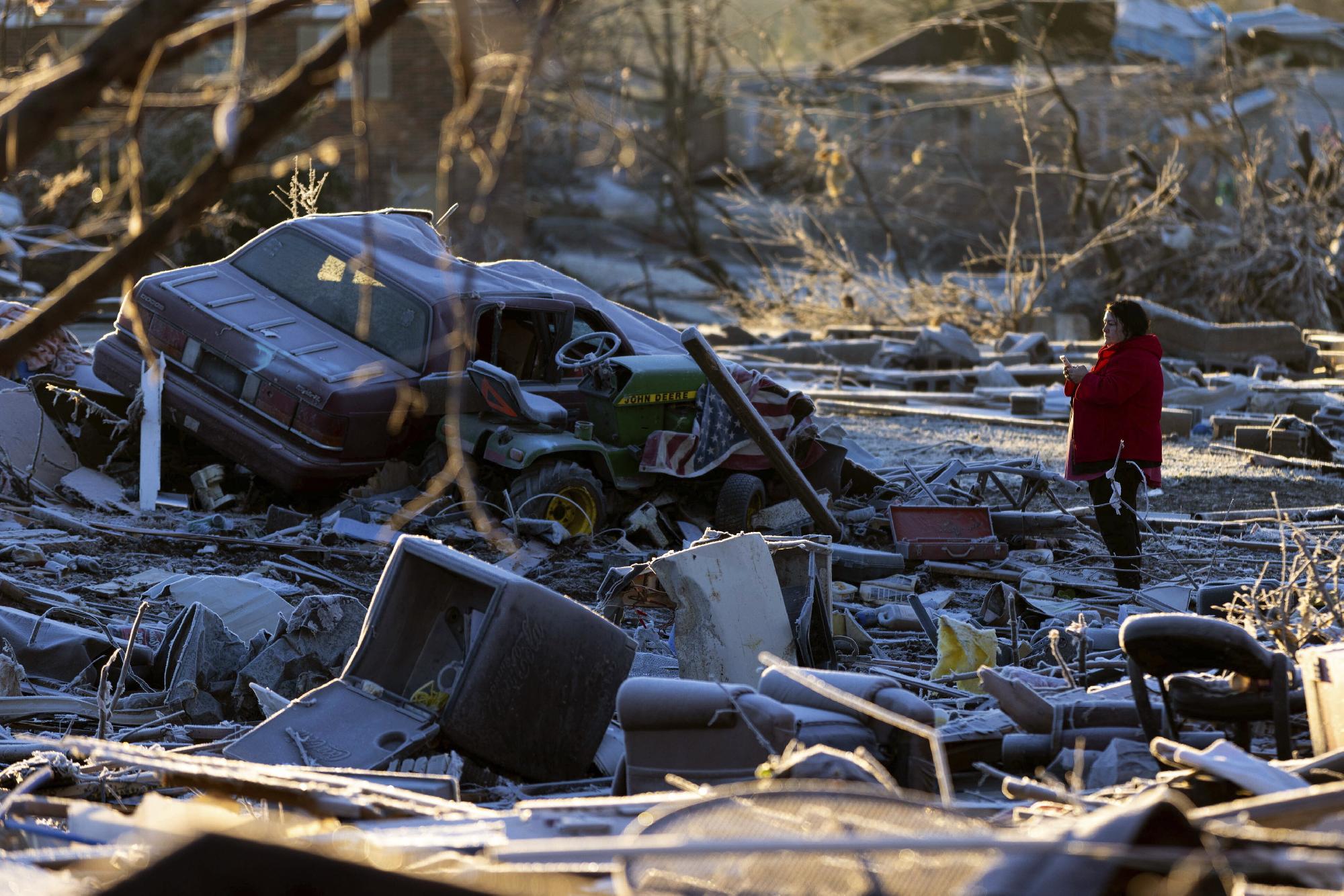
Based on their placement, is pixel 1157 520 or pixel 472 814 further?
pixel 1157 520

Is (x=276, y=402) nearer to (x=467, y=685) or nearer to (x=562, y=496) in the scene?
(x=562, y=496)

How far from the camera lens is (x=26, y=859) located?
10.3 feet

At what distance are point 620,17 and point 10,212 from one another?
16.1m

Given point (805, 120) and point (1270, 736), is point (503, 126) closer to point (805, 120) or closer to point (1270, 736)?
point (1270, 736)

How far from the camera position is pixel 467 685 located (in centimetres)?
484

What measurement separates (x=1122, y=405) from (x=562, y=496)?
340cm

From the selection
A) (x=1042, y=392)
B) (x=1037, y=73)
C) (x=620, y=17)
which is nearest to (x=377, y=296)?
(x=1042, y=392)

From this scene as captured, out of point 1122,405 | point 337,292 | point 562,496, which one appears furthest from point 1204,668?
point 337,292

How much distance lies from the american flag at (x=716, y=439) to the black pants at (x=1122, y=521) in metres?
2.29

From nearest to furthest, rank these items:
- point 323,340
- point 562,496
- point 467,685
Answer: point 467,685
point 562,496
point 323,340

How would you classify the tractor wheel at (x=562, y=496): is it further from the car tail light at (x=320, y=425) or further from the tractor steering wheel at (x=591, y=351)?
the car tail light at (x=320, y=425)

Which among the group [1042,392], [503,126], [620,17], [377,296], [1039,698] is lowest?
[1042,392]

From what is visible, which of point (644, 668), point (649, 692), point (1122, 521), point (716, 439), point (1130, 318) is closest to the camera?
point (649, 692)

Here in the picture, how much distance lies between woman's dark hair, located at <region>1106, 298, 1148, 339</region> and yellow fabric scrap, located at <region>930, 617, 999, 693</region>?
2.60 metres
